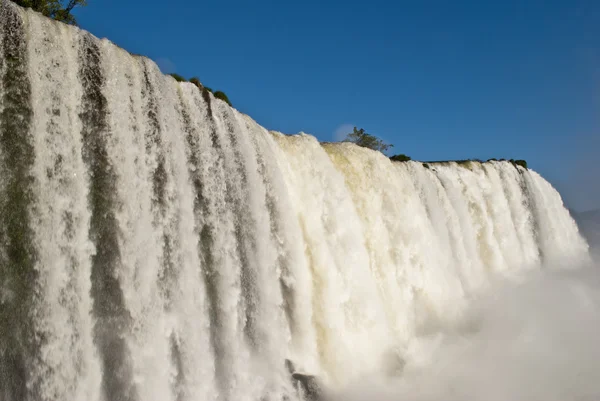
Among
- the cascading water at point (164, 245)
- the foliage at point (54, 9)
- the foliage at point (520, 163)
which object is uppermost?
the foliage at point (54, 9)

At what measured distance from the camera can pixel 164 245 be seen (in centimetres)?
736

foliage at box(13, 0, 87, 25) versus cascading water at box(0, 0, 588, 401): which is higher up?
foliage at box(13, 0, 87, 25)

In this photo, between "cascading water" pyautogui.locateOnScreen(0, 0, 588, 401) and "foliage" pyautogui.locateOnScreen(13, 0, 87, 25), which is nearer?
"cascading water" pyautogui.locateOnScreen(0, 0, 588, 401)

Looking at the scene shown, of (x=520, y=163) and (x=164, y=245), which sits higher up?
(x=520, y=163)

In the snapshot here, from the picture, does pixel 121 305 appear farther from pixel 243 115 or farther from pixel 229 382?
pixel 243 115

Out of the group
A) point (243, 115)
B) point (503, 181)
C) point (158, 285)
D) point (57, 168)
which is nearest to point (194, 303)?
point (158, 285)

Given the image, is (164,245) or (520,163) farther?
(520,163)

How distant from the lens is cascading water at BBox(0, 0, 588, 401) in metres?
6.11

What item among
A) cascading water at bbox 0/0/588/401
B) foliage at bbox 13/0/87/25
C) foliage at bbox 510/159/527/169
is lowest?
cascading water at bbox 0/0/588/401

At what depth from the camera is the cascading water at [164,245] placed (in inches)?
241

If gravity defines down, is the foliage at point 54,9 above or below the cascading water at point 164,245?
above

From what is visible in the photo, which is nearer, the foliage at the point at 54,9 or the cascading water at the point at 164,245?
the cascading water at the point at 164,245

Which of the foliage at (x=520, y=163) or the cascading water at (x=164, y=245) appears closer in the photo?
the cascading water at (x=164, y=245)

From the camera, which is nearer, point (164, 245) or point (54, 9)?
point (164, 245)
